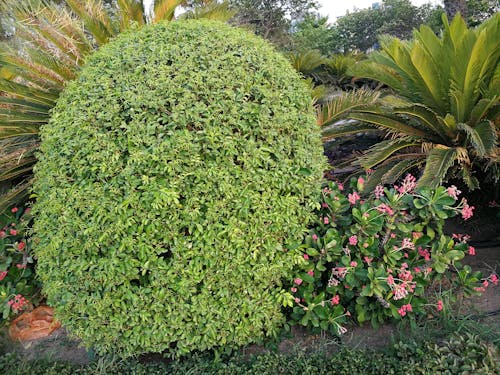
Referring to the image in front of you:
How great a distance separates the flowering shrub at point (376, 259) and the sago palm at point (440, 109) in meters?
0.46

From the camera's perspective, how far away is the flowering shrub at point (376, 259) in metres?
2.45

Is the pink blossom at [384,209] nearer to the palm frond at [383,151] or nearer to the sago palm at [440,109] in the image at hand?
the sago palm at [440,109]

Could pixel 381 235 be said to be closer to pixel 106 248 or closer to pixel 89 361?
pixel 106 248

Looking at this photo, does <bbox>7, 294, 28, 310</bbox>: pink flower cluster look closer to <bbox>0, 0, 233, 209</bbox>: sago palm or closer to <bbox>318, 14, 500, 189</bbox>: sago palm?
<bbox>0, 0, 233, 209</bbox>: sago palm

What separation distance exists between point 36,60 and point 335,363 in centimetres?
339

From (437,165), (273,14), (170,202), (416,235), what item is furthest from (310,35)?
(170,202)

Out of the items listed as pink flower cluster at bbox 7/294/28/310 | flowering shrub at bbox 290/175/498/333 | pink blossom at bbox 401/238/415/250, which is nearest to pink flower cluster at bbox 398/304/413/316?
flowering shrub at bbox 290/175/498/333

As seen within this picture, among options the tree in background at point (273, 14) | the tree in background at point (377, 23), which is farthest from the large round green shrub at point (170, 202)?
the tree in background at point (377, 23)

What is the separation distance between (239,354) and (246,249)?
0.78 m

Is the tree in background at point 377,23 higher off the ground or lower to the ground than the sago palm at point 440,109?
higher

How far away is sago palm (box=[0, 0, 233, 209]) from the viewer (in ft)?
11.2

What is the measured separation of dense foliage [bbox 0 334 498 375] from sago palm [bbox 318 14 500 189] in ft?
3.73

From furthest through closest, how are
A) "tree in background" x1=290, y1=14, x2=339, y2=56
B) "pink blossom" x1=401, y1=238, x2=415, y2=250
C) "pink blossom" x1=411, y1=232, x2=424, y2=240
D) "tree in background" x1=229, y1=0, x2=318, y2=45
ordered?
"tree in background" x1=290, y1=14, x2=339, y2=56, "tree in background" x1=229, y1=0, x2=318, y2=45, "pink blossom" x1=411, y1=232, x2=424, y2=240, "pink blossom" x1=401, y1=238, x2=415, y2=250

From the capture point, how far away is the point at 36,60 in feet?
11.5
